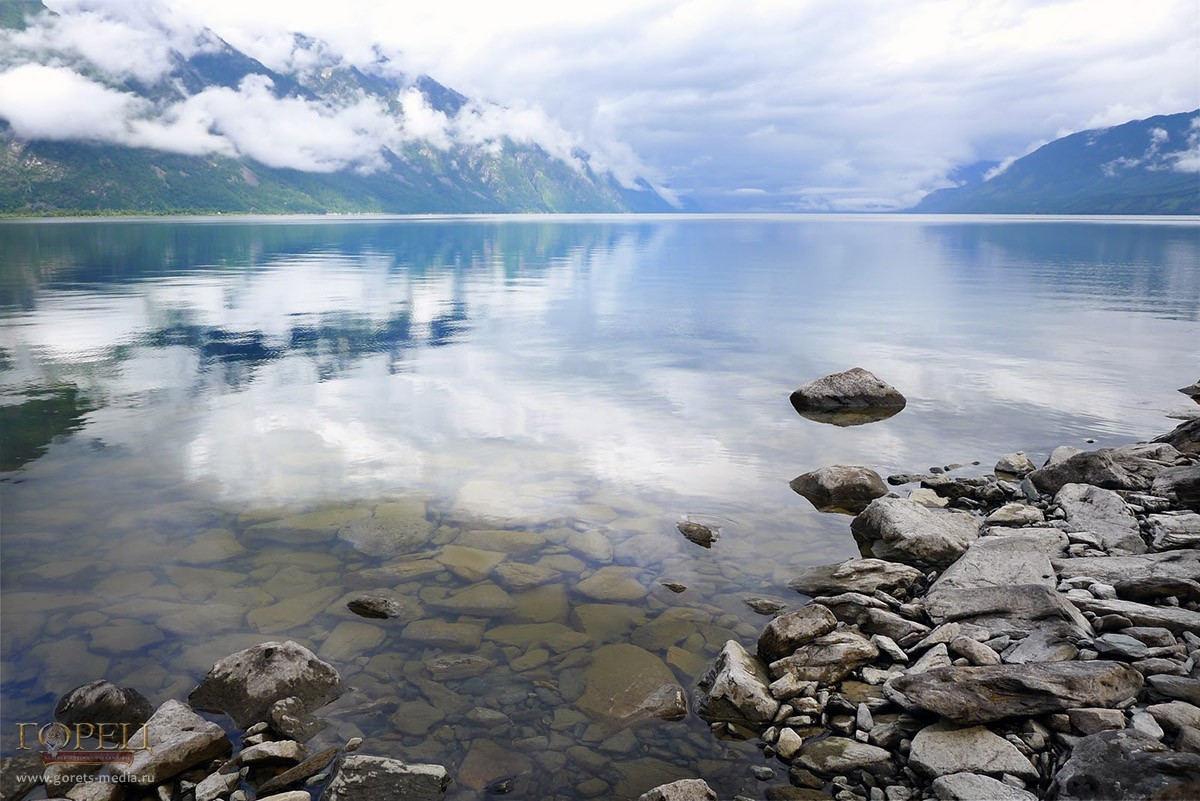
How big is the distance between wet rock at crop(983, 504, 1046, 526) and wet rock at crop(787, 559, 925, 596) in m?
3.64

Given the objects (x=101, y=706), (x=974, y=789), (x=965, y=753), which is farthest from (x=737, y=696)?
(x=101, y=706)

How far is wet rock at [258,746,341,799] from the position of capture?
9.50m

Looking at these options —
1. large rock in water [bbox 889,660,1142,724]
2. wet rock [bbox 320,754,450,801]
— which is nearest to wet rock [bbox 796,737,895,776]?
large rock in water [bbox 889,660,1142,724]

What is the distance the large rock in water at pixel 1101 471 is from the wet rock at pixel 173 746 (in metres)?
19.6

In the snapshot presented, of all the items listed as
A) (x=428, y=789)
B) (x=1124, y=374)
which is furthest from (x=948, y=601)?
(x=1124, y=374)

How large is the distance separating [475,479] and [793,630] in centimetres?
1107

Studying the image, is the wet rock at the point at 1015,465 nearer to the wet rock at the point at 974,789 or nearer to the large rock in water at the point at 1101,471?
the large rock in water at the point at 1101,471

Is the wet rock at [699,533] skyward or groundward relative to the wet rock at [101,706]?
skyward

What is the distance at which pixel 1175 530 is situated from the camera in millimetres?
15664

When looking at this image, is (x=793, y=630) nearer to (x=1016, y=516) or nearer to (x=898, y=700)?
(x=898, y=700)

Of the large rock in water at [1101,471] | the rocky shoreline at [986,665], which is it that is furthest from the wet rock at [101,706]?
the large rock in water at [1101,471]

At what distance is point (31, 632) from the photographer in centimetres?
1301

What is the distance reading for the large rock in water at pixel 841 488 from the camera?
19844 mm

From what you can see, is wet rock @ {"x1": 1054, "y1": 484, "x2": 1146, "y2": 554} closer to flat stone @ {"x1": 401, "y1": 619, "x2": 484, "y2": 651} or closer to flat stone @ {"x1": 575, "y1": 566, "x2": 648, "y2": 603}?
flat stone @ {"x1": 575, "y1": 566, "x2": 648, "y2": 603}
